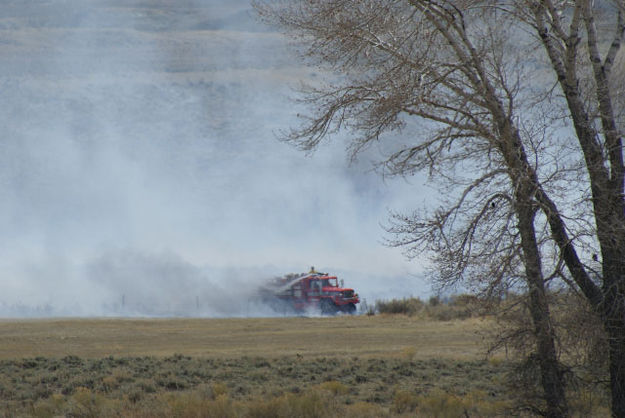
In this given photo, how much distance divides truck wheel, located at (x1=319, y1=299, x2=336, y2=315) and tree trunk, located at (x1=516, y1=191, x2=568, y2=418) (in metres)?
51.0

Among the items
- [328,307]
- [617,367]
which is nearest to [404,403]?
[617,367]

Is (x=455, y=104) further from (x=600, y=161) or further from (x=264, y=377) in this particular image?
(x=264, y=377)

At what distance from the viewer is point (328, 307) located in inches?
2496

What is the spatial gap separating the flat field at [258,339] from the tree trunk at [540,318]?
13.6 metres

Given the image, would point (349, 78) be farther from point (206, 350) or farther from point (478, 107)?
point (206, 350)

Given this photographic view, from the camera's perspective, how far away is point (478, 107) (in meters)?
13.3

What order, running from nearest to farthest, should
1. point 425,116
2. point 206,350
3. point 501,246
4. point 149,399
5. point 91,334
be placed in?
point 501,246 → point 425,116 → point 149,399 → point 206,350 → point 91,334

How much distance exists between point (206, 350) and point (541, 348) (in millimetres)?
21989

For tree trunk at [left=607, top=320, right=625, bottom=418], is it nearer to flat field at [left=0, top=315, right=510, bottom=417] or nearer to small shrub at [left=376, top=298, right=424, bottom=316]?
flat field at [left=0, top=315, right=510, bottom=417]

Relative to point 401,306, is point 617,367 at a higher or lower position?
lower

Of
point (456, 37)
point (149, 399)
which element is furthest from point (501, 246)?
point (149, 399)

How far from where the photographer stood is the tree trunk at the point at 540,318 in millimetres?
11602

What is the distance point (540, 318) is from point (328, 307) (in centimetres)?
5212

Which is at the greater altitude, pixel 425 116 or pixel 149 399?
pixel 425 116
